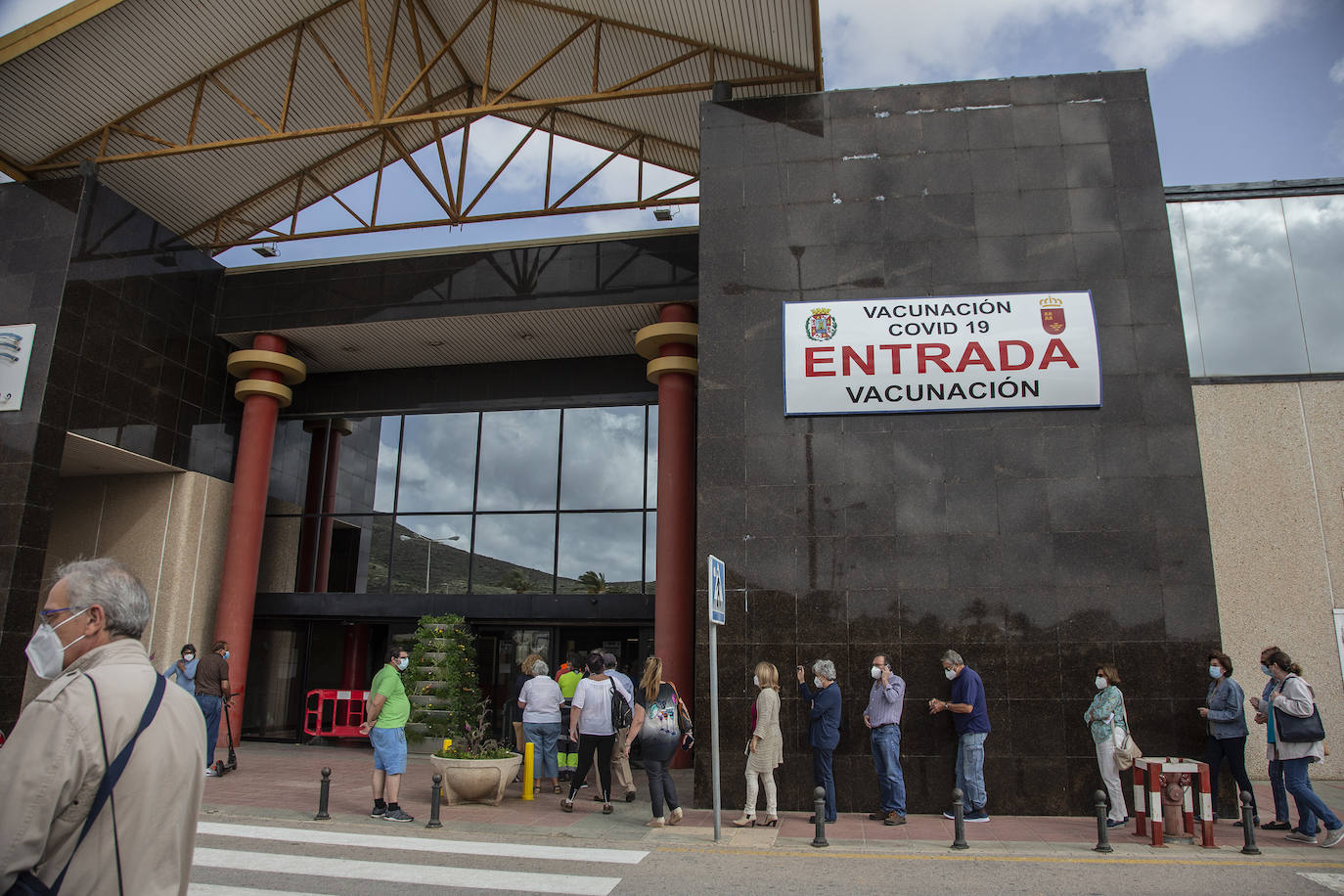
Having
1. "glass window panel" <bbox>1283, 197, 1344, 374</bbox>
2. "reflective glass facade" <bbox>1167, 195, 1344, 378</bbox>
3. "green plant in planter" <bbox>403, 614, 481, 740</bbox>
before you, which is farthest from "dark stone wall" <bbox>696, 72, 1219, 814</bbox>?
"green plant in planter" <bbox>403, 614, 481, 740</bbox>

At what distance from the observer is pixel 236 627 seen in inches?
687

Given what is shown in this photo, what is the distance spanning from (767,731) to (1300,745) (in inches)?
210

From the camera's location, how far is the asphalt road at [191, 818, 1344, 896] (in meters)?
7.20

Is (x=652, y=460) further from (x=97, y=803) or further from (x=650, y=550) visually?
(x=97, y=803)

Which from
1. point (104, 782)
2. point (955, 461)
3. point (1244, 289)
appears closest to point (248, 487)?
point (955, 461)

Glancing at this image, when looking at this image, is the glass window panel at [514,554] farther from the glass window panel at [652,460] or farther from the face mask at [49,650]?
the face mask at [49,650]

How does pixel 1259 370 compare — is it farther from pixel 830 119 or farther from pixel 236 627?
pixel 236 627

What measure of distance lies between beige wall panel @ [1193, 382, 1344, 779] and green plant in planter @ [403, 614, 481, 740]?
480 inches

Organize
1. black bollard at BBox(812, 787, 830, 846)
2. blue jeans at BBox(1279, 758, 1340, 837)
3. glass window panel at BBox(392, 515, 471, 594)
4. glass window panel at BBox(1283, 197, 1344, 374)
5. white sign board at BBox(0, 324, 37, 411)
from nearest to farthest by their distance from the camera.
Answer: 1. black bollard at BBox(812, 787, 830, 846)
2. blue jeans at BBox(1279, 758, 1340, 837)
3. glass window panel at BBox(1283, 197, 1344, 374)
4. white sign board at BBox(0, 324, 37, 411)
5. glass window panel at BBox(392, 515, 471, 594)

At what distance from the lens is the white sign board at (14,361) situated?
50.0 feet

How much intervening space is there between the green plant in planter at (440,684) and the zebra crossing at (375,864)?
593cm

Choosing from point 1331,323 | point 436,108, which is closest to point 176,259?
point 436,108

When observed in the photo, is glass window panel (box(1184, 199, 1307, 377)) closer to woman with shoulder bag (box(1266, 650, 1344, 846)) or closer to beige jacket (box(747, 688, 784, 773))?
woman with shoulder bag (box(1266, 650, 1344, 846))

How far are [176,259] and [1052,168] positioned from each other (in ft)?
53.2
